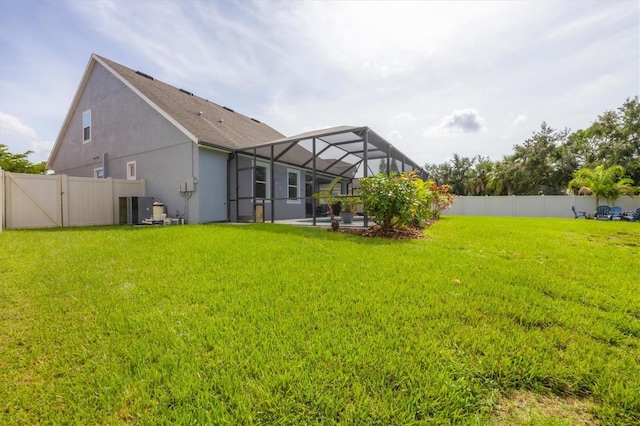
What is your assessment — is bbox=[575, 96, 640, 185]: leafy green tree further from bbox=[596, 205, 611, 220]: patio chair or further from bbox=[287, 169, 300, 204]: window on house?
bbox=[287, 169, 300, 204]: window on house

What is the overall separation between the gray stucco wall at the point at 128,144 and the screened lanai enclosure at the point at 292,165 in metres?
2.04

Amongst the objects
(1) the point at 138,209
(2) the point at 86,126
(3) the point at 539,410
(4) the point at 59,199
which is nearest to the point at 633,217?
(3) the point at 539,410

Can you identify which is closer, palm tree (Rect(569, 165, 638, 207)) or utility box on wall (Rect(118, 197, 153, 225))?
utility box on wall (Rect(118, 197, 153, 225))

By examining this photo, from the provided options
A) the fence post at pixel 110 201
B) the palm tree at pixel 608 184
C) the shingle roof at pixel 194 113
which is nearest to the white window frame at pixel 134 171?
the fence post at pixel 110 201

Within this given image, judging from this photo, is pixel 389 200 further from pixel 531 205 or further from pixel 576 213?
pixel 531 205

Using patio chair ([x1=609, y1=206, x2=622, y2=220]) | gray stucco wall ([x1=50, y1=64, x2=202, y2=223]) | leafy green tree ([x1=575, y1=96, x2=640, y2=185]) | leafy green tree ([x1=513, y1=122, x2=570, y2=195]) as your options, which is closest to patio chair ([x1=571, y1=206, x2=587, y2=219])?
patio chair ([x1=609, y1=206, x2=622, y2=220])

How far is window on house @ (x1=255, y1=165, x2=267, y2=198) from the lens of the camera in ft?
40.5

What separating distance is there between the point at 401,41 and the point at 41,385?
382 inches

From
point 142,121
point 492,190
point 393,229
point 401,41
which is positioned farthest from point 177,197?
point 492,190

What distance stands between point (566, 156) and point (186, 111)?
27.2m

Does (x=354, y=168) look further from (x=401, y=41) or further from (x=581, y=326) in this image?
(x=581, y=326)

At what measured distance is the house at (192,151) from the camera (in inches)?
425

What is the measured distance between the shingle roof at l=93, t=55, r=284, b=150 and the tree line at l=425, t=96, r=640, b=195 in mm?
21924

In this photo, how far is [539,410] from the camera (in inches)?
65.4
